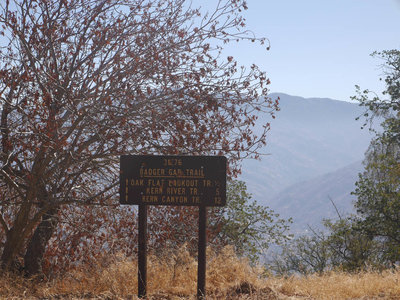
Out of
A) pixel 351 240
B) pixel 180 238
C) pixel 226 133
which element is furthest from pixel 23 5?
pixel 351 240

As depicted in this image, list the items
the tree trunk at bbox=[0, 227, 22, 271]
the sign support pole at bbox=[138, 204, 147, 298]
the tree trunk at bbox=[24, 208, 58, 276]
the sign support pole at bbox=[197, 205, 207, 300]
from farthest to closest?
the tree trunk at bbox=[24, 208, 58, 276]
the tree trunk at bbox=[0, 227, 22, 271]
the sign support pole at bbox=[138, 204, 147, 298]
the sign support pole at bbox=[197, 205, 207, 300]

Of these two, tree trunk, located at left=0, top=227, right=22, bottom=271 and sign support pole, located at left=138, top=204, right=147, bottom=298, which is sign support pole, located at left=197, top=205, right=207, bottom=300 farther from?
tree trunk, located at left=0, top=227, right=22, bottom=271

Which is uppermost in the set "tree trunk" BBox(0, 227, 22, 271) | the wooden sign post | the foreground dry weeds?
the wooden sign post

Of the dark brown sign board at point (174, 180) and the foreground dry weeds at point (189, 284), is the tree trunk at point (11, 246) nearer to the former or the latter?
the foreground dry weeds at point (189, 284)

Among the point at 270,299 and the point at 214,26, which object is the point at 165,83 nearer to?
the point at 214,26

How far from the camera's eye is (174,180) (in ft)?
25.9

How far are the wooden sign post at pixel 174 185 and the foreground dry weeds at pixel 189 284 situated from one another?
1.95 feet

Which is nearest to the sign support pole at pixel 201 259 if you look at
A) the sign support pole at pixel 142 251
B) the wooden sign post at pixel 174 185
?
the wooden sign post at pixel 174 185

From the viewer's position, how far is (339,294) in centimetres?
803

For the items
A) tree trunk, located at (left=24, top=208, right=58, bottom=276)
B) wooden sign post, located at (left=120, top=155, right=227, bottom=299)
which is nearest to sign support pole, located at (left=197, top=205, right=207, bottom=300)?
wooden sign post, located at (left=120, top=155, right=227, bottom=299)

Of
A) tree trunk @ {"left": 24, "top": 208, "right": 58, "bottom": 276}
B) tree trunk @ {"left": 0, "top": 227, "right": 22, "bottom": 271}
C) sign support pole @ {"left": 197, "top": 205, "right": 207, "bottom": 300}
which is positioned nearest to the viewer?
sign support pole @ {"left": 197, "top": 205, "right": 207, "bottom": 300}

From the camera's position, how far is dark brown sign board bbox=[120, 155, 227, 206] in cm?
780

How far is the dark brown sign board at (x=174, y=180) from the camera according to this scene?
780 cm

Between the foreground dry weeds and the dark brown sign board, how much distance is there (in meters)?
1.34
